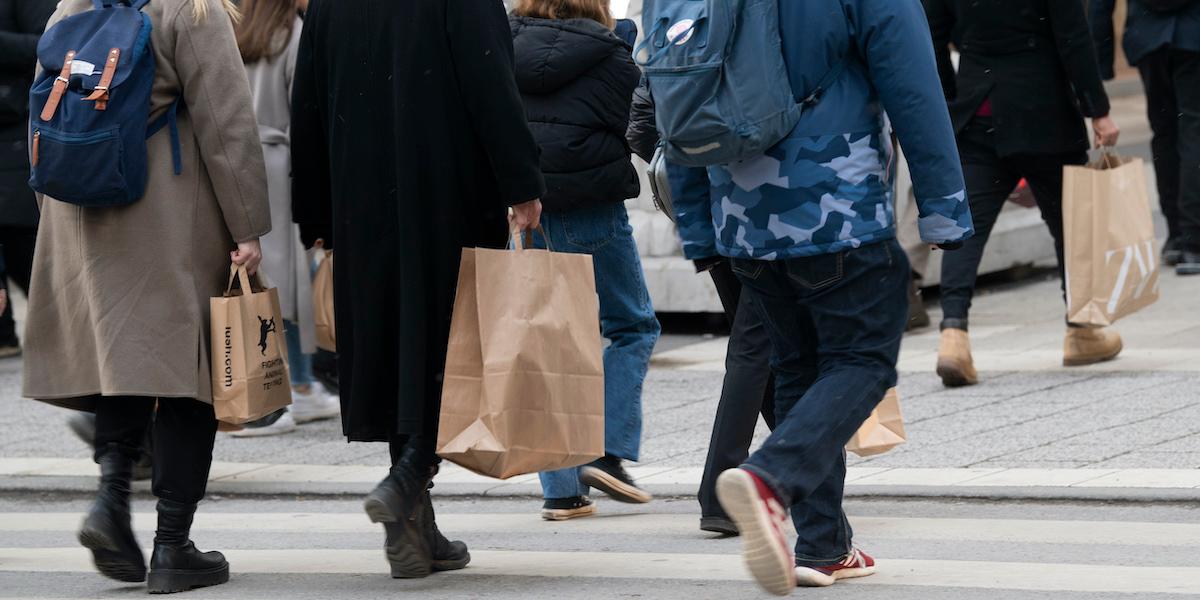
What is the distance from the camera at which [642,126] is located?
5742 millimetres

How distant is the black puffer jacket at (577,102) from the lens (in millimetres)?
5984

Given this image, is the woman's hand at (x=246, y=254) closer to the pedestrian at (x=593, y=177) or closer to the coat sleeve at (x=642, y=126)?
the pedestrian at (x=593, y=177)

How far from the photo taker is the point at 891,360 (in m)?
4.59

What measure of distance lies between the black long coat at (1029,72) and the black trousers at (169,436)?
391cm

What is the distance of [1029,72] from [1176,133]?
10.5 ft

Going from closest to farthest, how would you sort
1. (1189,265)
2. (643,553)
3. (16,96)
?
(643,553) → (16,96) → (1189,265)

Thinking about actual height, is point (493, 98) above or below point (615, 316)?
above

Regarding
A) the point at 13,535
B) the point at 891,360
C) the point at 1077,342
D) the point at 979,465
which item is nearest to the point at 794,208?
the point at 891,360

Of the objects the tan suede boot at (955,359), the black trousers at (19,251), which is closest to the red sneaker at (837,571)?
the tan suede boot at (955,359)

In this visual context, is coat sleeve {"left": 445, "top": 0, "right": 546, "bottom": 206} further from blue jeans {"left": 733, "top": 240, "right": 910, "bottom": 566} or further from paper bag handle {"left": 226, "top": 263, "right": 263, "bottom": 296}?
paper bag handle {"left": 226, "top": 263, "right": 263, "bottom": 296}

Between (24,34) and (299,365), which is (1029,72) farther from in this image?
(24,34)

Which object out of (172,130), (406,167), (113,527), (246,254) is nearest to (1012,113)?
(406,167)

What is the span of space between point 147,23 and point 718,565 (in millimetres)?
2102

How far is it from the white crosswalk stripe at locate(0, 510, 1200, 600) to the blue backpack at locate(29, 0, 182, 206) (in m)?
1.17
